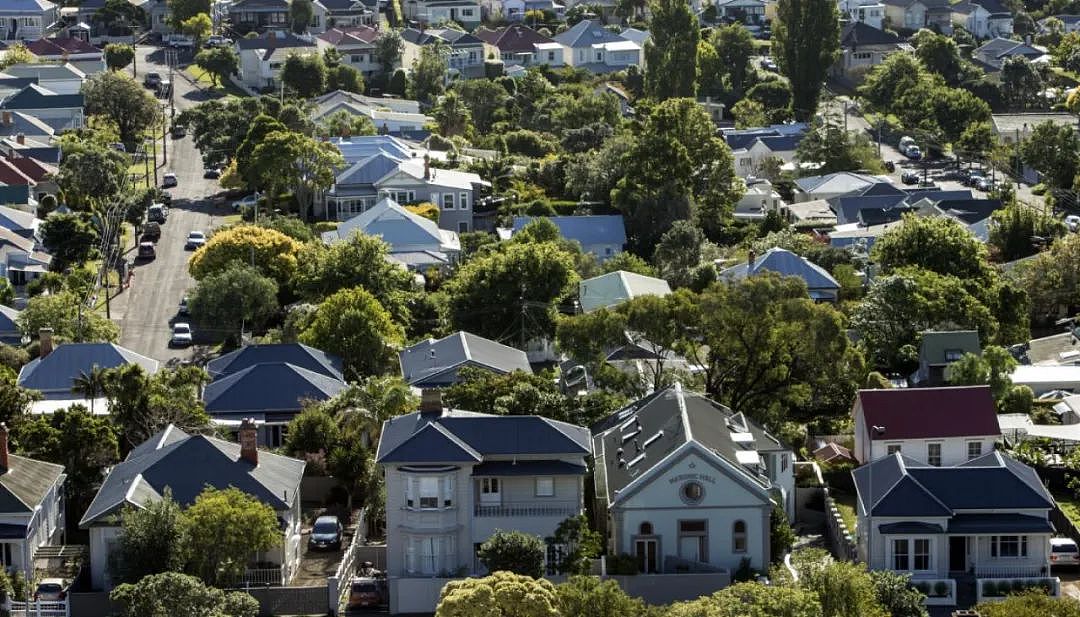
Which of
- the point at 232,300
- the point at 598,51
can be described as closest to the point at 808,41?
the point at 598,51

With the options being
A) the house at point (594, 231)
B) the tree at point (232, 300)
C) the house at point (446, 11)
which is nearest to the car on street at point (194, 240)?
the house at point (594, 231)

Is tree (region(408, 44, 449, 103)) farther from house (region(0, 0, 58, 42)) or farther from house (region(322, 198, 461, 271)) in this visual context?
house (region(322, 198, 461, 271))

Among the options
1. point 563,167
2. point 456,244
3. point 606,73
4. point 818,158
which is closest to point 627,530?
point 456,244

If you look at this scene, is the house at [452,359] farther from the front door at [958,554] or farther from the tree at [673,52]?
the tree at [673,52]

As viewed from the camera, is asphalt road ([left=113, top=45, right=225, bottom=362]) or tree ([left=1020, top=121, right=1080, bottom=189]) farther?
tree ([left=1020, top=121, right=1080, bottom=189])

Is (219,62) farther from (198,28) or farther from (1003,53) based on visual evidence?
(1003,53)

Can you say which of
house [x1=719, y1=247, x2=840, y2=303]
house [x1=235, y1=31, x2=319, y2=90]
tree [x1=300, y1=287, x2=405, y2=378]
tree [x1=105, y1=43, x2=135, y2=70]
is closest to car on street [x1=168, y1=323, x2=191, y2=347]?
tree [x1=300, y1=287, x2=405, y2=378]

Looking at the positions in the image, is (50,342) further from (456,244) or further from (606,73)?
(606,73)
